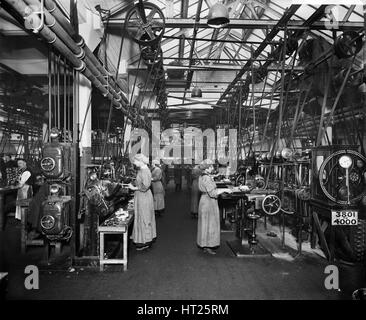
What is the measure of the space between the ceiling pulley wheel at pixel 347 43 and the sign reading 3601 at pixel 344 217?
8.93 ft

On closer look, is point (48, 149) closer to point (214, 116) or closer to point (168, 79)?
point (168, 79)

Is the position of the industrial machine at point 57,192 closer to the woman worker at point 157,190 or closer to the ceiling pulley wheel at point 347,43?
the woman worker at point 157,190

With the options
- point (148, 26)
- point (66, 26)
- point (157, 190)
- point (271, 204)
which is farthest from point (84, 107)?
point (271, 204)

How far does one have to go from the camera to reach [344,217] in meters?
4.45

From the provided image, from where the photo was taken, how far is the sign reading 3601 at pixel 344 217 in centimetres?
434

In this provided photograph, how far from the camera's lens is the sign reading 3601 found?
4340 mm

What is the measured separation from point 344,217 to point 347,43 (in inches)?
117

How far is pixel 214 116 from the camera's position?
13.9 meters

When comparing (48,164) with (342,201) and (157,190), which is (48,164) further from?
(157,190)
